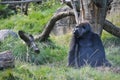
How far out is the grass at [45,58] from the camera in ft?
20.3

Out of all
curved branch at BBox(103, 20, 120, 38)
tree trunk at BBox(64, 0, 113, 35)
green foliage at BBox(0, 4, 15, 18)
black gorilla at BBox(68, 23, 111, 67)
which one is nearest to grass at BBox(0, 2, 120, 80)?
black gorilla at BBox(68, 23, 111, 67)

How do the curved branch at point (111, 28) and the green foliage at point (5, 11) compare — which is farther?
the green foliage at point (5, 11)

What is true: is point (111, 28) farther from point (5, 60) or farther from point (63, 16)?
point (5, 60)

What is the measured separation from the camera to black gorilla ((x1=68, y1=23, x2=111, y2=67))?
27.0 feet

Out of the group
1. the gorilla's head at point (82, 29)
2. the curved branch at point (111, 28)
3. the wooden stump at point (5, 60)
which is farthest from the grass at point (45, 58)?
the gorilla's head at point (82, 29)

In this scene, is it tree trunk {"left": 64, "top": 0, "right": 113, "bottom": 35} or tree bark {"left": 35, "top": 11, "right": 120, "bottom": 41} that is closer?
tree trunk {"left": 64, "top": 0, "right": 113, "bottom": 35}

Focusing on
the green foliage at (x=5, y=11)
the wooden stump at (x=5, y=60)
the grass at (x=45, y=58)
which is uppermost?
the wooden stump at (x=5, y=60)

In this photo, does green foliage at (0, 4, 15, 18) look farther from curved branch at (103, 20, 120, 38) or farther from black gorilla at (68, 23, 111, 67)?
black gorilla at (68, 23, 111, 67)

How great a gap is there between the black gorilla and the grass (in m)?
0.33

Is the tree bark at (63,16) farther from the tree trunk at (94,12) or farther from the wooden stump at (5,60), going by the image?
the wooden stump at (5,60)

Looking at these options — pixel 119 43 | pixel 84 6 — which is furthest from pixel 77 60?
pixel 119 43

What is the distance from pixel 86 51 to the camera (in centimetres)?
832

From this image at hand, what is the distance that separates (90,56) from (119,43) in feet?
12.4

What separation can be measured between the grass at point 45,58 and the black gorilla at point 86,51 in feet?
1.08
